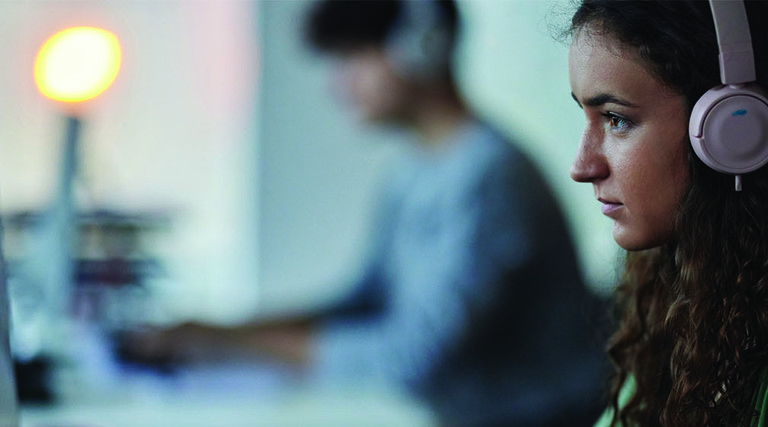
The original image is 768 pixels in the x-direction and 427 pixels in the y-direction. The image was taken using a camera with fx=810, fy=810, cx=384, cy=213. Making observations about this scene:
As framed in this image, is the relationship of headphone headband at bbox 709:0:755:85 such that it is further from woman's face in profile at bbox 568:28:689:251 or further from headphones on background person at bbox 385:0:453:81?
headphones on background person at bbox 385:0:453:81

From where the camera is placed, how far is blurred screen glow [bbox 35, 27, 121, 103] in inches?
53.1

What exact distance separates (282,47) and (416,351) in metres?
0.95

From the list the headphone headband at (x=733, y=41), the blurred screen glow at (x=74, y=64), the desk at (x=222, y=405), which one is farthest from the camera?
the desk at (x=222, y=405)

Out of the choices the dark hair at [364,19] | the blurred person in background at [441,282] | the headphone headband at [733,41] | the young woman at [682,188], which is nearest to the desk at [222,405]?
the blurred person in background at [441,282]

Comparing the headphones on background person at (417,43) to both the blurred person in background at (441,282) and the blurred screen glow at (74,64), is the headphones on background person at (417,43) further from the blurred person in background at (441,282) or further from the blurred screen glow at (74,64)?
the blurred screen glow at (74,64)

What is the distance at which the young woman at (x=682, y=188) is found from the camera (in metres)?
0.55

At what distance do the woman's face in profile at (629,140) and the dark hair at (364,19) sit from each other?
95cm

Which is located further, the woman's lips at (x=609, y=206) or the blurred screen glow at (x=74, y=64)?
the blurred screen glow at (x=74, y=64)

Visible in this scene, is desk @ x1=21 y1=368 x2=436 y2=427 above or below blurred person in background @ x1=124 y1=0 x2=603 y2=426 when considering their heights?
below

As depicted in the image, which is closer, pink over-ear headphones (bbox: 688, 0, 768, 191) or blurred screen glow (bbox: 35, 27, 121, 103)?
pink over-ear headphones (bbox: 688, 0, 768, 191)

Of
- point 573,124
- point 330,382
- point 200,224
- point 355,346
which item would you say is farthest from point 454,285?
point 200,224

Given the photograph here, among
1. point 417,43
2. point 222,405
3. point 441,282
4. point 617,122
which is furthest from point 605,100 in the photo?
point 222,405

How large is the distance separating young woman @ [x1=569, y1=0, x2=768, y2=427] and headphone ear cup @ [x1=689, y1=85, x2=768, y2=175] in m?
0.01

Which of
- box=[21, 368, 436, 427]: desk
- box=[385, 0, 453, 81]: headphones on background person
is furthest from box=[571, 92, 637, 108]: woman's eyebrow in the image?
box=[21, 368, 436, 427]: desk
